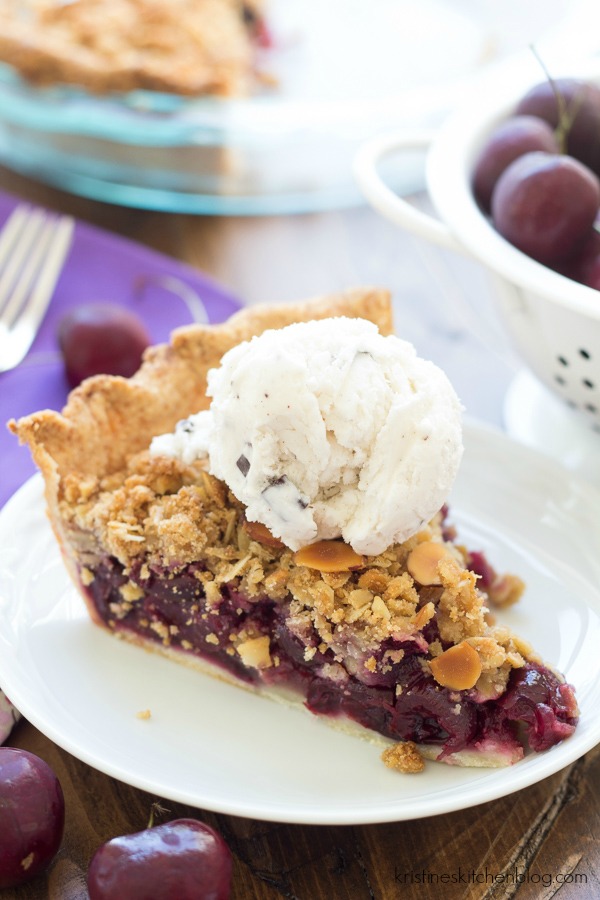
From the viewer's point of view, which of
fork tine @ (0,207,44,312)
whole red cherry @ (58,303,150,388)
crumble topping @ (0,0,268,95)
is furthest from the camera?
crumble topping @ (0,0,268,95)

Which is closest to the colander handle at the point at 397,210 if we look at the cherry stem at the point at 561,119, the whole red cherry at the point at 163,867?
the cherry stem at the point at 561,119

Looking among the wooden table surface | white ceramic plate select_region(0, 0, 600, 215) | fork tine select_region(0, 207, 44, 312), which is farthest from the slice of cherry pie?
white ceramic plate select_region(0, 0, 600, 215)

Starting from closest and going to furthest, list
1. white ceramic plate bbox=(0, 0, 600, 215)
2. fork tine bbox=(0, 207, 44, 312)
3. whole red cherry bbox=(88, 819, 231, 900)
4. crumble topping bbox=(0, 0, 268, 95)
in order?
whole red cherry bbox=(88, 819, 231, 900) → fork tine bbox=(0, 207, 44, 312) → white ceramic plate bbox=(0, 0, 600, 215) → crumble topping bbox=(0, 0, 268, 95)

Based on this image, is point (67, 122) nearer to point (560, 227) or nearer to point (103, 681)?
point (560, 227)

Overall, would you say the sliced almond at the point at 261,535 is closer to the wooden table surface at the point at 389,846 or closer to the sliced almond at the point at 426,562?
the sliced almond at the point at 426,562

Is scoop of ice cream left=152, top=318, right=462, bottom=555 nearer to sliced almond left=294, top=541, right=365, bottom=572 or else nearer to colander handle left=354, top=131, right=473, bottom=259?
sliced almond left=294, top=541, right=365, bottom=572

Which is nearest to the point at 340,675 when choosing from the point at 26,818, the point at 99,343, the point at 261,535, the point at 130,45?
the point at 261,535

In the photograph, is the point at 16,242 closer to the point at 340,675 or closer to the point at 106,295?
the point at 106,295
